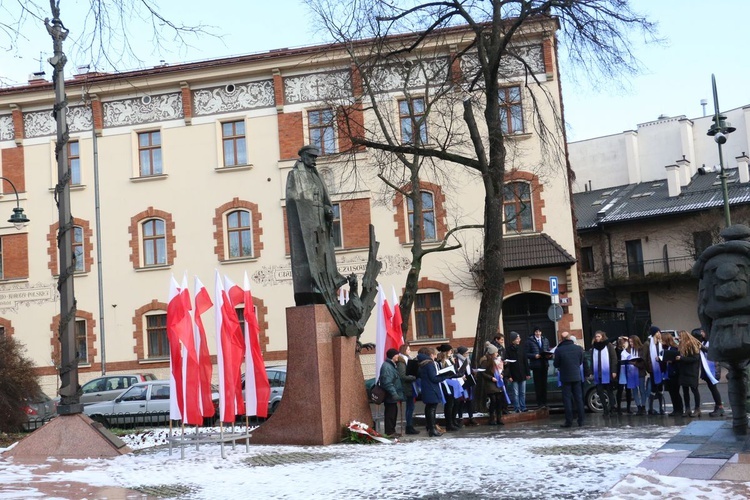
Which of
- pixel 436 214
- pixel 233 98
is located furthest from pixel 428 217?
pixel 233 98

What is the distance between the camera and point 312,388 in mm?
13297

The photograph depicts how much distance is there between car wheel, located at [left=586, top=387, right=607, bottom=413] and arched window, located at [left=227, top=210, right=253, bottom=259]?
59.0 feet

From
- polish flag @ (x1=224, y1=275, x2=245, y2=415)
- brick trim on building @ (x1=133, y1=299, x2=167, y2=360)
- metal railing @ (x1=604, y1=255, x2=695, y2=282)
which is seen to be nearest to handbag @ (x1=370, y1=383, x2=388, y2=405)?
polish flag @ (x1=224, y1=275, x2=245, y2=415)

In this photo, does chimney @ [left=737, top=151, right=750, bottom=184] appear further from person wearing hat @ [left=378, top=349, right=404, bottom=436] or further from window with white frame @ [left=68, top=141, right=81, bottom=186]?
person wearing hat @ [left=378, top=349, right=404, bottom=436]

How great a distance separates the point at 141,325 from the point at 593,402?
20.4 meters

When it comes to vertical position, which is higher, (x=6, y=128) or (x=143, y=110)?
(x=143, y=110)

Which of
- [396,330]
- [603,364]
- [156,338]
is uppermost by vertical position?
[156,338]

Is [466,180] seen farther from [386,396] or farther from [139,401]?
[386,396]

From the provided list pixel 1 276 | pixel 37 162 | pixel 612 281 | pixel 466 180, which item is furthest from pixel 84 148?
pixel 612 281

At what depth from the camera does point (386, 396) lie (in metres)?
14.8

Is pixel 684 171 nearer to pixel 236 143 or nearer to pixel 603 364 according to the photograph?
pixel 236 143

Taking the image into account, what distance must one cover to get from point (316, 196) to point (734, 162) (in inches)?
1769

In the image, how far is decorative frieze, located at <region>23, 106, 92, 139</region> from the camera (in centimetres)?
3559

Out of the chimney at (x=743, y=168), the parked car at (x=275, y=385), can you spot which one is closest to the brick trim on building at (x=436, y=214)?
the parked car at (x=275, y=385)
